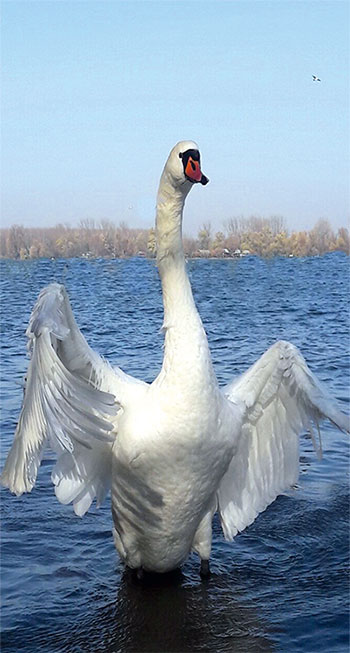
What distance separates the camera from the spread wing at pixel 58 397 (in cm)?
535

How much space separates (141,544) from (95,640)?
0.82 m

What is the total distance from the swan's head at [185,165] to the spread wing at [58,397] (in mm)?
1162

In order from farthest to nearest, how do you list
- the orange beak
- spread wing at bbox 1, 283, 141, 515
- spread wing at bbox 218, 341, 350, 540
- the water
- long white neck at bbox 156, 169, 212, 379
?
Result: spread wing at bbox 218, 341, 350, 540 → the water → long white neck at bbox 156, 169, 212, 379 → the orange beak → spread wing at bbox 1, 283, 141, 515

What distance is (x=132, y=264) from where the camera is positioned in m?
69.6

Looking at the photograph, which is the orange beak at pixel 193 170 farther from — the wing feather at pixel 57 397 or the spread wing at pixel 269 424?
the spread wing at pixel 269 424

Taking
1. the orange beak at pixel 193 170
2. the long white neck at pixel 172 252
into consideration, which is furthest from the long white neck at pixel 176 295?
the orange beak at pixel 193 170

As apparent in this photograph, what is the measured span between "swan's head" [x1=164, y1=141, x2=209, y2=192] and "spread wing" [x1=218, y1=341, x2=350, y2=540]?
1.59 metres

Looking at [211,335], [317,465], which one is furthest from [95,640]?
[211,335]

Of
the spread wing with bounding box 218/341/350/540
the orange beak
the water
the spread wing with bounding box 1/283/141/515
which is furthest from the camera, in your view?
the spread wing with bounding box 218/341/350/540

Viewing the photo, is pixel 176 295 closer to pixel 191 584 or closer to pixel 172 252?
pixel 172 252

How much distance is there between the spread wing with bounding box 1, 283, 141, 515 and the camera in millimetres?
5348

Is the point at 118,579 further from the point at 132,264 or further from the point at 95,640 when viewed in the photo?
the point at 132,264

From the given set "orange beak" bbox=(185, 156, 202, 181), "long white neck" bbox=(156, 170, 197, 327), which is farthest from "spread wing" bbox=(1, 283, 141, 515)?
"orange beak" bbox=(185, 156, 202, 181)

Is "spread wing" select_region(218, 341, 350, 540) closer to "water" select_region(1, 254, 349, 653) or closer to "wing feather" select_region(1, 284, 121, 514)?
"water" select_region(1, 254, 349, 653)
